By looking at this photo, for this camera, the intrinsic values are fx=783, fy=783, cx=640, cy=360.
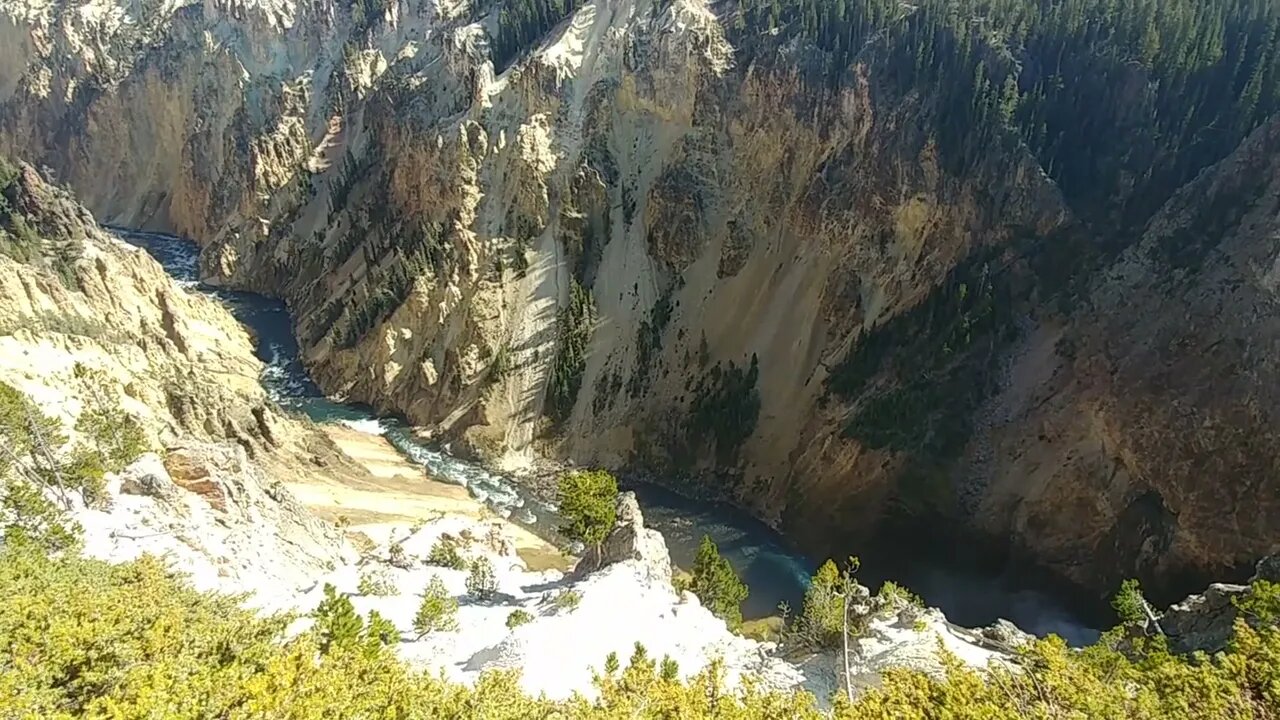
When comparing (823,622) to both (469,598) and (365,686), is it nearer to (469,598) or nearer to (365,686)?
(469,598)

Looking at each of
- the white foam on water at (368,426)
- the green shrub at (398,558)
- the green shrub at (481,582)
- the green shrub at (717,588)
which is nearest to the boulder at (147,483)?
the green shrub at (398,558)

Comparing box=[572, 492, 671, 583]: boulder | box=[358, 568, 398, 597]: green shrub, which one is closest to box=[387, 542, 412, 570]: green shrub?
box=[358, 568, 398, 597]: green shrub

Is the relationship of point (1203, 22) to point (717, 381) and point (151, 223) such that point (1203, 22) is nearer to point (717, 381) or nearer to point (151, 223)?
point (717, 381)

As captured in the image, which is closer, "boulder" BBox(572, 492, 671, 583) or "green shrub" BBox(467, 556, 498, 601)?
"green shrub" BBox(467, 556, 498, 601)

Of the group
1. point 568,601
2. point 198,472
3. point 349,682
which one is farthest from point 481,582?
point 349,682

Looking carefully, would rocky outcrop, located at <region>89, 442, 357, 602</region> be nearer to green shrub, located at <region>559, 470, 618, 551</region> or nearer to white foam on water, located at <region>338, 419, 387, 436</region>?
green shrub, located at <region>559, 470, 618, 551</region>

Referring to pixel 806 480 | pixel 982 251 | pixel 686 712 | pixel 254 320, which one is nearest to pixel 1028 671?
pixel 686 712
